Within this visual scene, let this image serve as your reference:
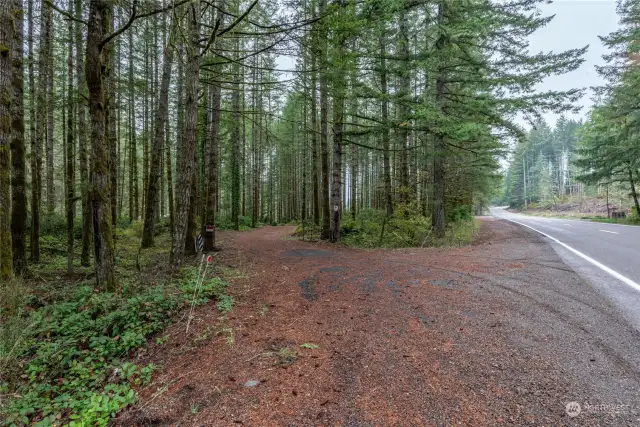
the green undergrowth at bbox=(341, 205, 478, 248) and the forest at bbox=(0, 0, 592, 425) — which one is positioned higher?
the forest at bbox=(0, 0, 592, 425)

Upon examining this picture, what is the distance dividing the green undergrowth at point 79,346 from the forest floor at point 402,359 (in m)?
0.26

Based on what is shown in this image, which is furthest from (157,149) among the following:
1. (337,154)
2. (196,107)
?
(337,154)

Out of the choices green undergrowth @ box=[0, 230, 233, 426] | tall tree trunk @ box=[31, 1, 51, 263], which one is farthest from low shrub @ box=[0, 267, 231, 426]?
tall tree trunk @ box=[31, 1, 51, 263]

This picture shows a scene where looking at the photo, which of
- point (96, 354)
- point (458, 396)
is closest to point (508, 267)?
point (458, 396)

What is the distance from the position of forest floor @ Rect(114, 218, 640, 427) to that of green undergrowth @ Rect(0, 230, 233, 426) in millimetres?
261

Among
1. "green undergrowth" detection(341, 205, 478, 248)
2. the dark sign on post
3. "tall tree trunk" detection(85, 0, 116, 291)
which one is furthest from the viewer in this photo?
"green undergrowth" detection(341, 205, 478, 248)

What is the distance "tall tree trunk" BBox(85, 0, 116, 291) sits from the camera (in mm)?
4613

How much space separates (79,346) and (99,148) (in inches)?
119

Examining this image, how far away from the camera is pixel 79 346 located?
362 centimetres

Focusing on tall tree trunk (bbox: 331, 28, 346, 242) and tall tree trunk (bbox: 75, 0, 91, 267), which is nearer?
tall tree trunk (bbox: 75, 0, 91, 267)

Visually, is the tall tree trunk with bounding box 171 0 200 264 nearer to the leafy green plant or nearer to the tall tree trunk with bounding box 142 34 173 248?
the leafy green plant

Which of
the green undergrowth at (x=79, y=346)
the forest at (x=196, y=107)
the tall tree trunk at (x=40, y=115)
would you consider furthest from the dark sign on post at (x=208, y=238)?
the tall tree trunk at (x=40, y=115)

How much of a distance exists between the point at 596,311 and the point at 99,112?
25.2ft

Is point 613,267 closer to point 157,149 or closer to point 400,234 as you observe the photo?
point 400,234
